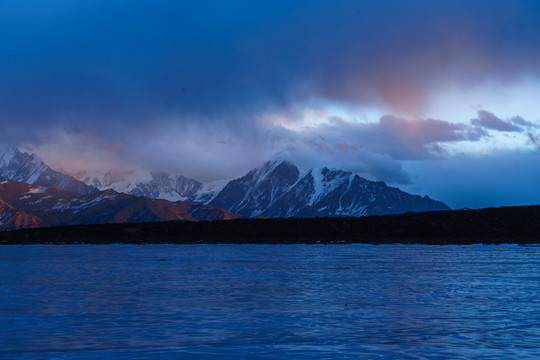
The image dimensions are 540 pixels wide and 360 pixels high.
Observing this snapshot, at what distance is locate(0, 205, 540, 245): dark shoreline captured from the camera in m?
111

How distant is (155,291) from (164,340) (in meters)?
11.1

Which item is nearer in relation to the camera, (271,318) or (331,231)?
(271,318)

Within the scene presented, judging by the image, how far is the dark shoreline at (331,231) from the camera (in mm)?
111312

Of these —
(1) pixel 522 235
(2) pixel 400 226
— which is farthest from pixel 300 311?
(2) pixel 400 226

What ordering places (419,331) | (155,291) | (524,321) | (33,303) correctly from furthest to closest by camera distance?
(155,291) → (33,303) → (524,321) → (419,331)

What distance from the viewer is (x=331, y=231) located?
130 metres

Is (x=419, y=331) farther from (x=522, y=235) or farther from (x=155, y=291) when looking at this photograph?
(x=522, y=235)

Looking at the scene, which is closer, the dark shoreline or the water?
the water

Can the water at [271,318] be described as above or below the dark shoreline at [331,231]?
below

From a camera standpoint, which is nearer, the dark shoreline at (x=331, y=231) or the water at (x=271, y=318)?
the water at (x=271, y=318)

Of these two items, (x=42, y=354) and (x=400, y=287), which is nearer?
(x=42, y=354)

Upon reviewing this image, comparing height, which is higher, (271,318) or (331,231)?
(331,231)

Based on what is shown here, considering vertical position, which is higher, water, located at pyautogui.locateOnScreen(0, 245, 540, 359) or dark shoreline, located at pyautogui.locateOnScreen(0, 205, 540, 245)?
dark shoreline, located at pyautogui.locateOnScreen(0, 205, 540, 245)

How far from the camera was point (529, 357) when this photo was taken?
1262 cm
